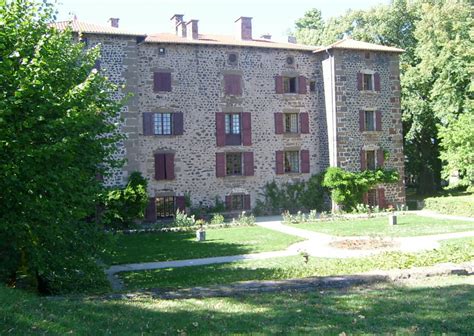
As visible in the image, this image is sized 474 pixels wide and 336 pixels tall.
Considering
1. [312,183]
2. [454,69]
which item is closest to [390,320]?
[312,183]

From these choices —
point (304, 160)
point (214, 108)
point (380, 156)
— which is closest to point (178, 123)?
point (214, 108)

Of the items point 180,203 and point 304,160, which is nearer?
point 180,203

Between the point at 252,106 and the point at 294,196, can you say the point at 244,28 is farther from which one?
the point at 294,196

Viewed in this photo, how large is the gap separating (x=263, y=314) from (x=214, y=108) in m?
19.2

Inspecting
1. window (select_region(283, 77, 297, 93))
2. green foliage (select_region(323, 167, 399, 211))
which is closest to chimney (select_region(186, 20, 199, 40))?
window (select_region(283, 77, 297, 93))

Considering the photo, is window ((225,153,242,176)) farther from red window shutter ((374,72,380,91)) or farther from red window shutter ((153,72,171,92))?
red window shutter ((374,72,380,91))

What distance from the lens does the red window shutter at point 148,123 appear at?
23.9m

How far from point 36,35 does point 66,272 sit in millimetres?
4546

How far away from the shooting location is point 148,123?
24.0 m

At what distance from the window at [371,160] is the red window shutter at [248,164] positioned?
663 centimetres

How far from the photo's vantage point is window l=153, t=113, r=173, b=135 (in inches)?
958

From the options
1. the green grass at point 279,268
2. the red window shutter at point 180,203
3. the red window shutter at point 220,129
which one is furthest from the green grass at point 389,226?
the red window shutter at point 220,129

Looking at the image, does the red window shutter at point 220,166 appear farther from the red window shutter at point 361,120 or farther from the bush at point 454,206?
the bush at point 454,206

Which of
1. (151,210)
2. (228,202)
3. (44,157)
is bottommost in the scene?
(151,210)
